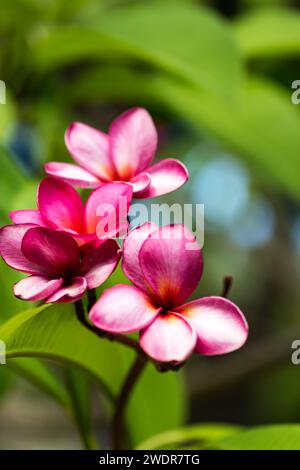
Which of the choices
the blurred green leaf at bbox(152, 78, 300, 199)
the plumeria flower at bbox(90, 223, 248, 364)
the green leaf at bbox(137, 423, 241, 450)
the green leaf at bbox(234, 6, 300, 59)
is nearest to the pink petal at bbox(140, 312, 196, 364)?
the plumeria flower at bbox(90, 223, 248, 364)

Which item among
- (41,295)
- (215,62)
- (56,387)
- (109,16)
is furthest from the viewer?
(109,16)

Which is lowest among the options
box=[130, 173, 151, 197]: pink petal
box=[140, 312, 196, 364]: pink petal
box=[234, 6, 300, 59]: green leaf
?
box=[140, 312, 196, 364]: pink petal

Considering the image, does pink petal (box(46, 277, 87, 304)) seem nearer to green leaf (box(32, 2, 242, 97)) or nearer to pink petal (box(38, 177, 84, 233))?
pink petal (box(38, 177, 84, 233))

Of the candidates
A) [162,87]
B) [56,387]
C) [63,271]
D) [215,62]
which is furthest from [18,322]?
[162,87]

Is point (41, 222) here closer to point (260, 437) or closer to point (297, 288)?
point (260, 437)

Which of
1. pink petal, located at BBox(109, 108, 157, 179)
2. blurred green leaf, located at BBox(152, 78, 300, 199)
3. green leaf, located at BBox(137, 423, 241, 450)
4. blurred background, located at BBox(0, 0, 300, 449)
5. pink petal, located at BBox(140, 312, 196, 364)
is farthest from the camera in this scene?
blurred green leaf, located at BBox(152, 78, 300, 199)

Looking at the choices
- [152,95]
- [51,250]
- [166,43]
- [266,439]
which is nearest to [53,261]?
[51,250]

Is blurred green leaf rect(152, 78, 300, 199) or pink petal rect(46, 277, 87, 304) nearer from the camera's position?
pink petal rect(46, 277, 87, 304)
